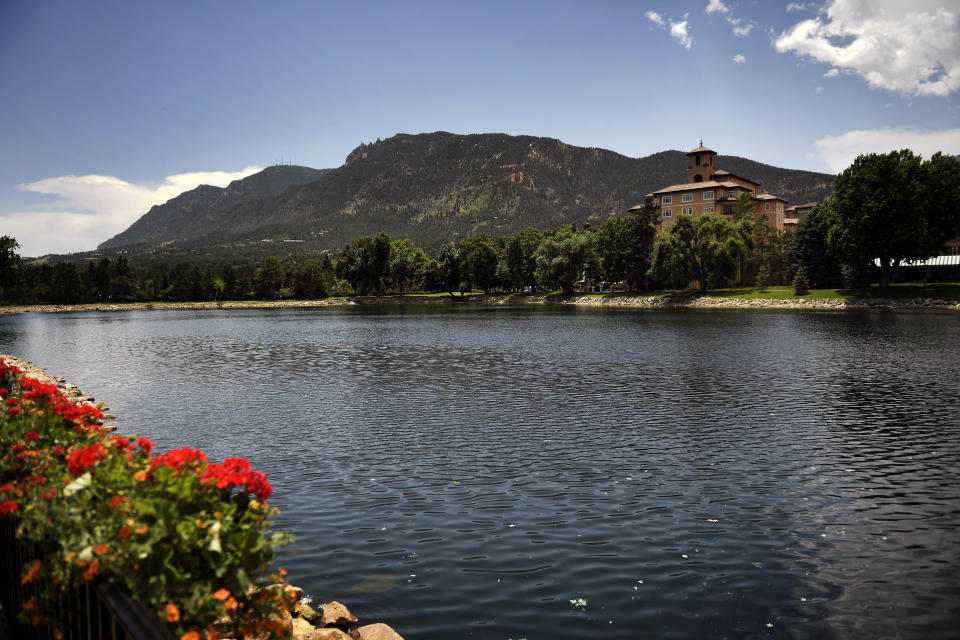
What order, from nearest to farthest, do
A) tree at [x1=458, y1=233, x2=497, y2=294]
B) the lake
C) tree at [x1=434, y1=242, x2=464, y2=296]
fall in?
the lake
tree at [x1=458, y1=233, x2=497, y2=294]
tree at [x1=434, y1=242, x2=464, y2=296]

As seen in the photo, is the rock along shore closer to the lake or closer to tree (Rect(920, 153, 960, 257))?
the lake

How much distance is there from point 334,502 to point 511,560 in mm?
6064

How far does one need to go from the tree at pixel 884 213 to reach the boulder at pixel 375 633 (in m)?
119

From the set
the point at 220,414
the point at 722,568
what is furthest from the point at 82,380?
the point at 722,568

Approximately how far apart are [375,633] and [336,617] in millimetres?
913

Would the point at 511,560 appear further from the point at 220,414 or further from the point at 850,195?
the point at 850,195

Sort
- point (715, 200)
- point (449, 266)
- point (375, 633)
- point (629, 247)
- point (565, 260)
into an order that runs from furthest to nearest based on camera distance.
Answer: point (449, 266) → point (715, 200) → point (565, 260) → point (629, 247) → point (375, 633)

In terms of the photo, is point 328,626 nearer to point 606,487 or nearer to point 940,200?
point 606,487

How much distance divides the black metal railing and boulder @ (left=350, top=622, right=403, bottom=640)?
4512mm

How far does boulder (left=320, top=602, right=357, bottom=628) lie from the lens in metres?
10.1

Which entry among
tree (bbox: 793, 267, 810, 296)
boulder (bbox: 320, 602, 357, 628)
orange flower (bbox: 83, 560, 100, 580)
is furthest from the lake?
tree (bbox: 793, 267, 810, 296)

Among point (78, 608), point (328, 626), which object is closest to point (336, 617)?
point (328, 626)

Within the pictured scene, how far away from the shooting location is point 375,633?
31.4 ft

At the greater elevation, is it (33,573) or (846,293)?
(846,293)
